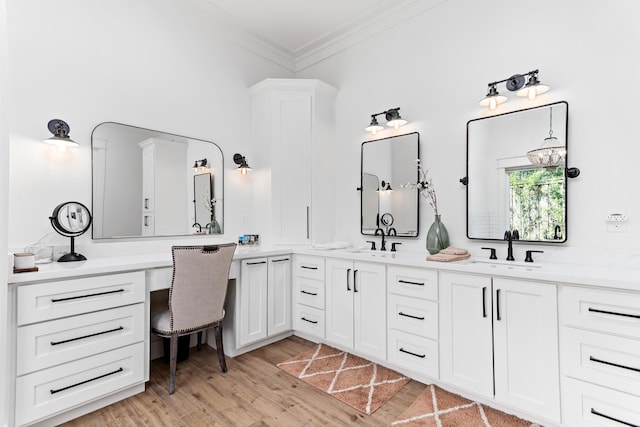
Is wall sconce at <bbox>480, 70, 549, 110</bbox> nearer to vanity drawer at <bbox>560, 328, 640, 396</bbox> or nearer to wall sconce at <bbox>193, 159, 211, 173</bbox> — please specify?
vanity drawer at <bbox>560, 328, 640, 396</bbox>

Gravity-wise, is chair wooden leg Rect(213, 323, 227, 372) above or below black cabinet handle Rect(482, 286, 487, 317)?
below

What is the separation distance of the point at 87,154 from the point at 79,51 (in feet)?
2.55

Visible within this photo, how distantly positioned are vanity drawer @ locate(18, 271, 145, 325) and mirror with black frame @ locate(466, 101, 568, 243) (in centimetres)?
252

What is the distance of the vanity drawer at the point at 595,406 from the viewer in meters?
1.51

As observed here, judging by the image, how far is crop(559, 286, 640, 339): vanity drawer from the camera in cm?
151

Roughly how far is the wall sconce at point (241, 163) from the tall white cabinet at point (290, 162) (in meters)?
0.16

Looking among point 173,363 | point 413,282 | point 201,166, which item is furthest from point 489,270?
point 201,166

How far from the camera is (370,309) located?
8.38ft

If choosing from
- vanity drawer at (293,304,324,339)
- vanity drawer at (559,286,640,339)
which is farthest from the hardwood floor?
vanity drawer at (559,286,640,339)

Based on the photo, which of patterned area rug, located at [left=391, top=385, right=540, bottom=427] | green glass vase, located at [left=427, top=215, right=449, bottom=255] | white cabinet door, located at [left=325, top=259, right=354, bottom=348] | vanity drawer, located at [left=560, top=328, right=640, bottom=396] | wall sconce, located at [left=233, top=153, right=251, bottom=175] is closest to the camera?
vanity drawer, located at [left=560, top=328, right=640, bottom=396]

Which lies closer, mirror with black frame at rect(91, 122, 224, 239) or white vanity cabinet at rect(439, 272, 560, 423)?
white vanity cabinet at rect(439, 272, 560, 423)

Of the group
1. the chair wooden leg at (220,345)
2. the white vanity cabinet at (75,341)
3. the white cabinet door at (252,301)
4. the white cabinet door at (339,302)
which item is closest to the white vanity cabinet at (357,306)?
the white cabinet door at (339,302)

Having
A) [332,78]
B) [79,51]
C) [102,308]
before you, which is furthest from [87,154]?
[332,78]

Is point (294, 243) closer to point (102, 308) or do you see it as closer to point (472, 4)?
point (102, 308)
